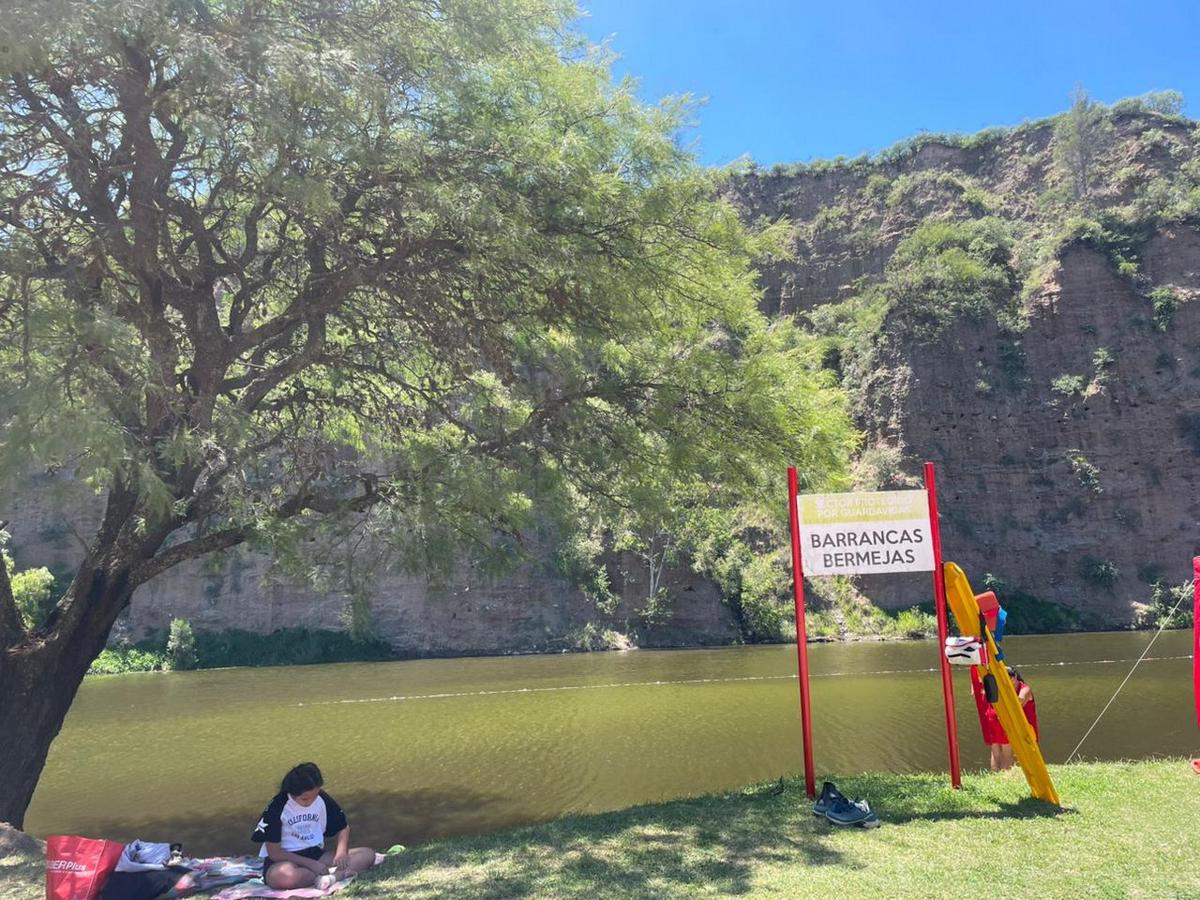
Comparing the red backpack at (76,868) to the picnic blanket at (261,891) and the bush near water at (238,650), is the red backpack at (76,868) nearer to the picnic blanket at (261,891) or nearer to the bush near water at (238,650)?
the picnic blanket at (261,891)

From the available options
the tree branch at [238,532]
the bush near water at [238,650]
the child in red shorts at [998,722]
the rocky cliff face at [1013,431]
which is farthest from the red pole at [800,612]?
the bush near water at [238,650]

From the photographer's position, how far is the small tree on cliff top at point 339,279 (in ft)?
21.5

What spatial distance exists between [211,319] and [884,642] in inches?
1418

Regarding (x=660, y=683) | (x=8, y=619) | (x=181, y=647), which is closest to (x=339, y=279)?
(x=8, y=619)

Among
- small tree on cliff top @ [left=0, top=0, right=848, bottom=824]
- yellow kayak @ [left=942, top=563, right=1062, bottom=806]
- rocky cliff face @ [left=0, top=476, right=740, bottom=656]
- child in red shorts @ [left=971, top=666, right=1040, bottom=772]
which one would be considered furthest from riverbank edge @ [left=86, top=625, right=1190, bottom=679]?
yellow kayak @ [left=942, top=563, right=1062, bottom=806]

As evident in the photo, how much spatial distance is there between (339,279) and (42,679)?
508cm

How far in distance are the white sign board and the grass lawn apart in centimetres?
211

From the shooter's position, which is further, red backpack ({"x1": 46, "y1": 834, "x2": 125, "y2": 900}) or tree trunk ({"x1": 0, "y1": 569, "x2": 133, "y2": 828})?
tree trunk ({"x1": 0, "y1": 569, "x2": 133, "y2": 828})

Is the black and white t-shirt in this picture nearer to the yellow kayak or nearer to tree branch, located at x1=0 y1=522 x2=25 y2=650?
tree branch, located at x1=0 y1=522 x2=25 y2=650

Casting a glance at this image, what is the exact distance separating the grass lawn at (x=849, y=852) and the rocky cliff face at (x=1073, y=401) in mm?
38875

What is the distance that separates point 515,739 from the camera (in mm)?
14578

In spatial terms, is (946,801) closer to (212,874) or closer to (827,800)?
(827,800)

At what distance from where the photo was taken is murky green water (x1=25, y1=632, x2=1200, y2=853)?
10.4 meters

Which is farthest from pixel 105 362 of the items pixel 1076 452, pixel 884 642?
pixel 1076 452
